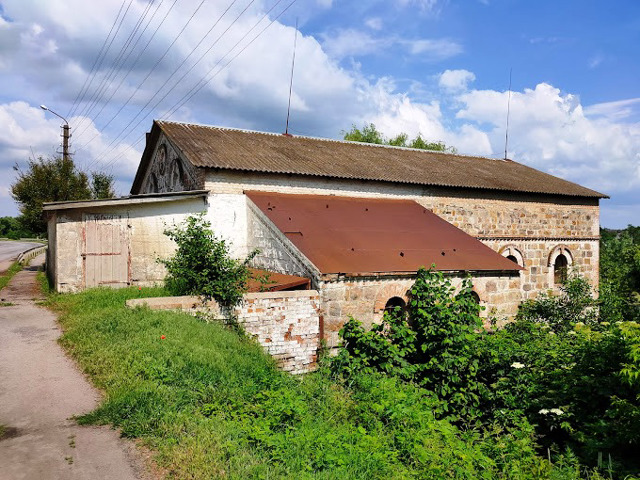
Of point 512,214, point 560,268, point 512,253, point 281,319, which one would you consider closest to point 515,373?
point 281,319

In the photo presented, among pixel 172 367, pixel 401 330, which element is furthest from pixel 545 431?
pixel 172 367

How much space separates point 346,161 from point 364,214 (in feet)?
10.2

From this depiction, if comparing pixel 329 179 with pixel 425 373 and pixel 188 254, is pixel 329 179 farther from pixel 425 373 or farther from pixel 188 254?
pixel 425 373

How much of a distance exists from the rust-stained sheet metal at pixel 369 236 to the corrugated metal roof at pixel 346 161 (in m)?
1.07

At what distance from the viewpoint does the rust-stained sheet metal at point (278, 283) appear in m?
9.59

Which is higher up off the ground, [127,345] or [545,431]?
[127,345]

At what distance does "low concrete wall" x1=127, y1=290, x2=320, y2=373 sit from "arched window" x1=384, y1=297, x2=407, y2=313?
1.93 meters

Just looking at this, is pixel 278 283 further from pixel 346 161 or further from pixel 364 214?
pixel 346 161

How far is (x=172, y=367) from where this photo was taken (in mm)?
6344

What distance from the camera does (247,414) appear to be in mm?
5500

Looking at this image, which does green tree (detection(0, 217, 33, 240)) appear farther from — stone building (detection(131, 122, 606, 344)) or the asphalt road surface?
stone building (detection(131, 122, 606, 344))

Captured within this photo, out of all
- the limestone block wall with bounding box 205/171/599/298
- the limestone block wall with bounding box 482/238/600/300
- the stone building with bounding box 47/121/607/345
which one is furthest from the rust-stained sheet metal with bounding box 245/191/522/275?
the limestone block wall with bounding box 482/238/600/300

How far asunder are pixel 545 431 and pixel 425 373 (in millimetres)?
2291

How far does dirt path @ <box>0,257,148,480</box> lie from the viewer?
429 cm
